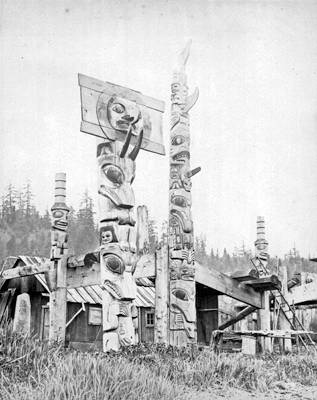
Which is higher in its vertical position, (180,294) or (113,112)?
(113,112)

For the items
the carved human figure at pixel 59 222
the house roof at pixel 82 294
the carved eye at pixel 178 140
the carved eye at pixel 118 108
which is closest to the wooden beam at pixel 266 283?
the carved eye at pixel 178 140

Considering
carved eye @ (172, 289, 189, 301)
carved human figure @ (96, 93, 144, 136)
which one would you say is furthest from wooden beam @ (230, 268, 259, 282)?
carved human figure @ (96, 93, 144, 136)

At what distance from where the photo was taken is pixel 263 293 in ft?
43.5

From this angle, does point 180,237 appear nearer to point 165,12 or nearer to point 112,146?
point 112,146

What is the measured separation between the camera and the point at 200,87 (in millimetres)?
13383

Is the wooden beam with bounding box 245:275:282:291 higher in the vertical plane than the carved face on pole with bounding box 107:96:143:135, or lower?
lower

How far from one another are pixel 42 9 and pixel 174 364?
19.8 feet

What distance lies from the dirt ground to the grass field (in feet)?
0.38

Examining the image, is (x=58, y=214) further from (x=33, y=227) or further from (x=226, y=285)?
(x=33, y=227)

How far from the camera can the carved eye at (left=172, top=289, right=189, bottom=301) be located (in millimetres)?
10852

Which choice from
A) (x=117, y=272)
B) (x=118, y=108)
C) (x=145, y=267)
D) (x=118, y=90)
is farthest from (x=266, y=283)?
(x=118, y=90)

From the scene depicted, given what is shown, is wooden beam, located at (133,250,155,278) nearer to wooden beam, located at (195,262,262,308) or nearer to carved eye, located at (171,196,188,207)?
wooden beam, located at (195,262,262,308)

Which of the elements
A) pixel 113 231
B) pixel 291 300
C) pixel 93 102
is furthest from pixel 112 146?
pixel 291 300

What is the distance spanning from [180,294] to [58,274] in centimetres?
249
